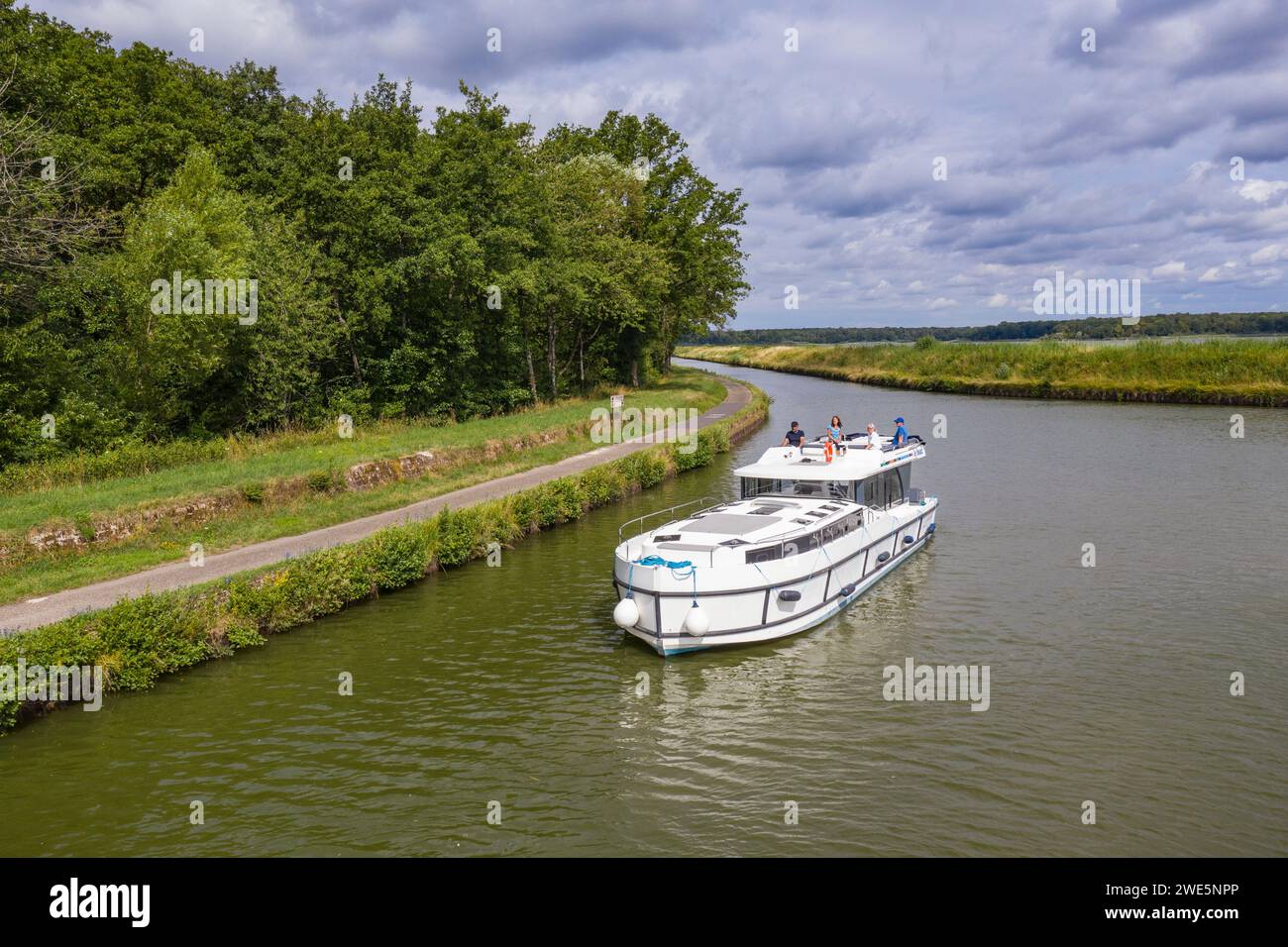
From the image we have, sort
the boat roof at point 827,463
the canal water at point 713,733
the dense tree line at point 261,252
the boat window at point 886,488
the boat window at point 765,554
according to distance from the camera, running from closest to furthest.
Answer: the canal water at point 713,733, the boat window at point 765,554, the boat roof at point 827,463, the boat window at point 886,488, the dense tree line at point 261,252

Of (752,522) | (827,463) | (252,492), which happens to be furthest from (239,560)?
(827,463)

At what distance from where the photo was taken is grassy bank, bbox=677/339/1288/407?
63375 millimetres

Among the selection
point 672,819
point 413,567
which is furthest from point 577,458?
point 672,819

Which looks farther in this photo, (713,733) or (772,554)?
(772,554)

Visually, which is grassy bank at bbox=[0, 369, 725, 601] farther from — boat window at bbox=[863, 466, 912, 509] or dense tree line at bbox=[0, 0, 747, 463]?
boat window at bbox=[863, 466, 912, 509]

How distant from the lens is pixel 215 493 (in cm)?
2323

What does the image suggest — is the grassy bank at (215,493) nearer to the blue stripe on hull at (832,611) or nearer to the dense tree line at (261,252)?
the dense tree line at (261,252)

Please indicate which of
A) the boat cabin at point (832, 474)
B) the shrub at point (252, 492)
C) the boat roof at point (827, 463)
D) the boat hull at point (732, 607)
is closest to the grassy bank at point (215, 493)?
the shrub at point (252, 492)

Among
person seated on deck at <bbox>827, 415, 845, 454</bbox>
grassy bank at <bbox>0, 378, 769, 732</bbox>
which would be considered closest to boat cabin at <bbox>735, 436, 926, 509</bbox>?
person seated on deck at <bbox>827, 415, 845, 454</bbox>

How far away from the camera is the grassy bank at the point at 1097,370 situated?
63.4 meters

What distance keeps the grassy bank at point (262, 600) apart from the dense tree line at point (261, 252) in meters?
14.7

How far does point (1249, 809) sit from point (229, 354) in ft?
119

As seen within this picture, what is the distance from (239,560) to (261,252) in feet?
65.9

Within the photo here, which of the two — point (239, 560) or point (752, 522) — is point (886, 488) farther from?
point (239, 560)
